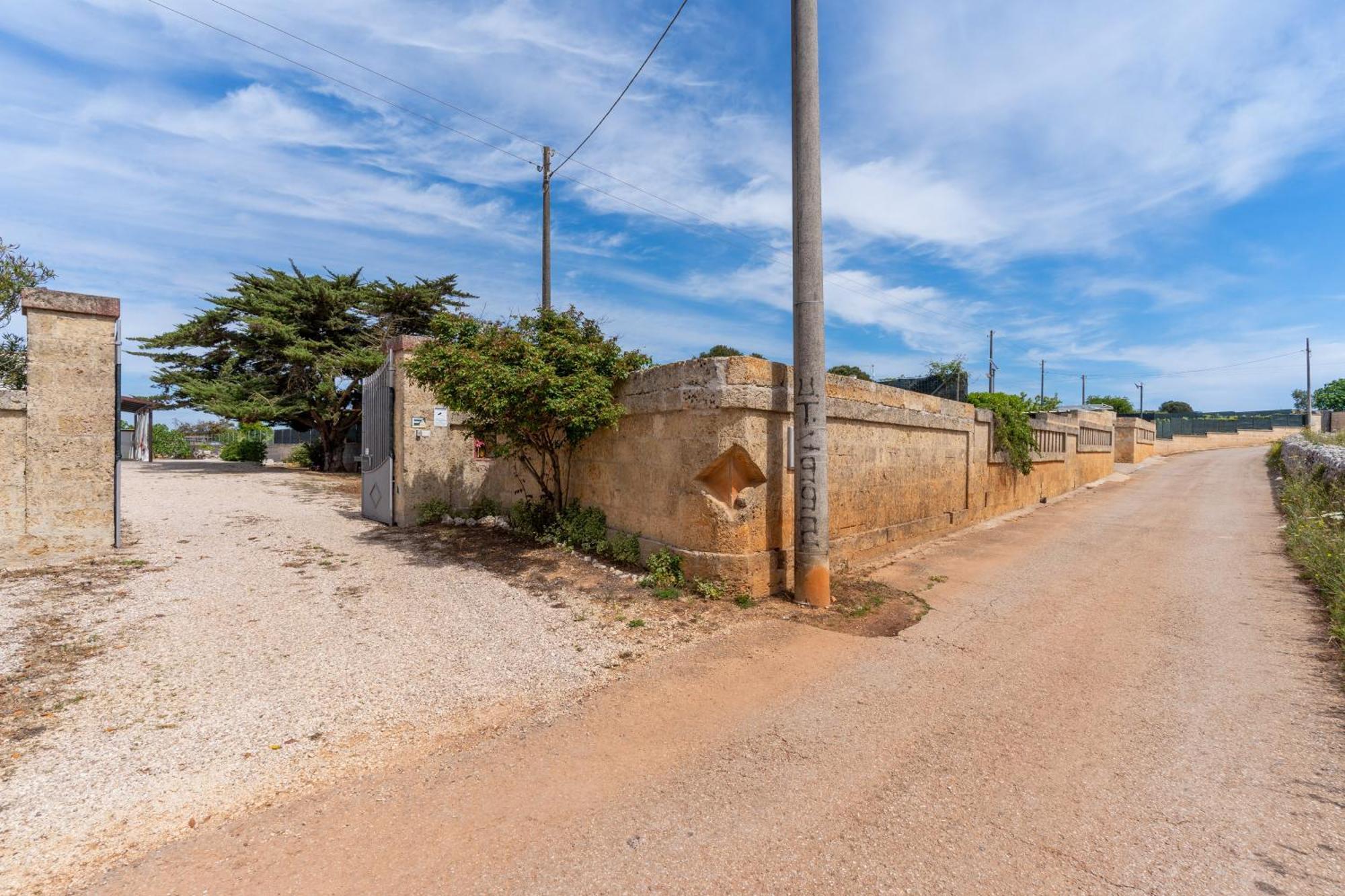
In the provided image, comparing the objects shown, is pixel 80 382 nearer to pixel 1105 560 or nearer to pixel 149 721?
pixel 149 721

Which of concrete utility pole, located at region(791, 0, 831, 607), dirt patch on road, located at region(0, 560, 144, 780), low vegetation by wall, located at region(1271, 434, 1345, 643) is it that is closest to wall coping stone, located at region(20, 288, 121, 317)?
dirt patch on road, located at region(0, 560, 144, 780)

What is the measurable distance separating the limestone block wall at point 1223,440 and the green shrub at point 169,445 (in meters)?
52.7

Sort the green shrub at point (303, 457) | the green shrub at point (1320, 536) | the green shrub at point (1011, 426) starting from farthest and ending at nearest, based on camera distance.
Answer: the green shrub at point (303, 457) → the green shrub at point (1011, 426) → the green shrub at point (1320, 536)

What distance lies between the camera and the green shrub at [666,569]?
620 cm

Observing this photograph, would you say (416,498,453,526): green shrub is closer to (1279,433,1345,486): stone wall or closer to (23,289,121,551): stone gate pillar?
(23,289,121,551): stone gate pillar

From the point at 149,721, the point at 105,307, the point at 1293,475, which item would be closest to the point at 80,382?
the point at 105,307

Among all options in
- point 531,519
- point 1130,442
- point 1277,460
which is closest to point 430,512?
point 531,519

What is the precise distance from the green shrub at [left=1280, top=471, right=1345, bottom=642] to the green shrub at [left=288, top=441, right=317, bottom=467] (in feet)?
89.7

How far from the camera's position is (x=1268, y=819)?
2656 millimetres

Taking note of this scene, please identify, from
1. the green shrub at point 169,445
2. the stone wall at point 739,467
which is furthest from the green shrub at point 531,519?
the green shrub at point 169,445

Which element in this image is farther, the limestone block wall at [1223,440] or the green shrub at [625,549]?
the limestone block wall at [1223,440]

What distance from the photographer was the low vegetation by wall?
596 cm

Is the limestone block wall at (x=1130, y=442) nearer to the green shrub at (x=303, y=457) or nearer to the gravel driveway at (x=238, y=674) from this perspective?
the gravel driveway at (x=238, y=674)

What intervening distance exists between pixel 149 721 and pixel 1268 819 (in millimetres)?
5666
